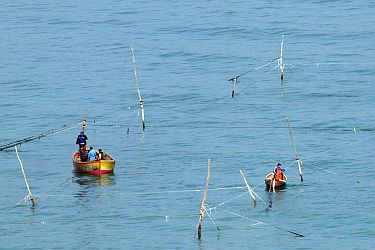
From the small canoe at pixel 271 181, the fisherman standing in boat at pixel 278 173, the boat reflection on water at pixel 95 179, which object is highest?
the fisherman standing in boat at pixel 278 173

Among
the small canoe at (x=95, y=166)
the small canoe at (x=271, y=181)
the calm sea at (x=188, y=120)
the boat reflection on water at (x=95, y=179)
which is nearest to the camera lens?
the calm sea at (x=188, y=120)

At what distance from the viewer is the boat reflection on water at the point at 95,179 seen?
253 ft

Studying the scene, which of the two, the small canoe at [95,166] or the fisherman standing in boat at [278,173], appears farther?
the small canoe at [95,166]

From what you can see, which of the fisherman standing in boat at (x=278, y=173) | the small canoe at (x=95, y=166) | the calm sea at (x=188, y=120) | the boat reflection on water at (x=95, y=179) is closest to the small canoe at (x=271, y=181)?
the fisherman standing in boat at (x=278, y=173)

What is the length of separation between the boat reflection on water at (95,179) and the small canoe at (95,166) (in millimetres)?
285

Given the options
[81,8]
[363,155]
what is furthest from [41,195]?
[81,8]

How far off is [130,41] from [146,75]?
17.4 meters

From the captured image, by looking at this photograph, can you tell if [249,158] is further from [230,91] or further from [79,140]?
[230,91]

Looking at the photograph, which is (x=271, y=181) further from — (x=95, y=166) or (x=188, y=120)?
(x=188, y=120)

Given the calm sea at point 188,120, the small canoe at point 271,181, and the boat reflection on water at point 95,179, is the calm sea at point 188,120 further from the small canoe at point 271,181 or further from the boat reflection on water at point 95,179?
the small canoe at point 271,181

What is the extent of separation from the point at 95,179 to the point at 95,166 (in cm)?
90

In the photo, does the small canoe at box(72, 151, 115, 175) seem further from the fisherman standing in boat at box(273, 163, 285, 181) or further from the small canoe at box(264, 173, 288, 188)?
the fisherman standing in boat at box(273, 163, 285, 181)

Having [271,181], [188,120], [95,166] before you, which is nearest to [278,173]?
[271,181]

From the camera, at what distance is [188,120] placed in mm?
96812
